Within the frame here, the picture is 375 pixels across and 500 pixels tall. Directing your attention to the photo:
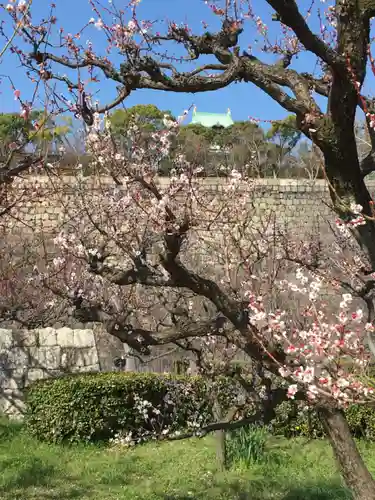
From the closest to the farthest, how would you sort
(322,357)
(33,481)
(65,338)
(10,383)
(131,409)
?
(322,357) → (33,481) → (131,409) → (10,383) → (65,338)

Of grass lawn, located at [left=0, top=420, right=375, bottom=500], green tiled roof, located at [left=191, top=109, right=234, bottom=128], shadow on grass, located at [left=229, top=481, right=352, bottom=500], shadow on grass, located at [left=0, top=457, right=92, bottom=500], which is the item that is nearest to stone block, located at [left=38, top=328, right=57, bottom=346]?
grass lawn, located at [left=0, top=420, right=375, bottom=500]

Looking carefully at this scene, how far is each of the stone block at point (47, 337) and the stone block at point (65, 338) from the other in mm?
64

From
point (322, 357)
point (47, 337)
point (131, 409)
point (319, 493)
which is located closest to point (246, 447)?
point (319, 493)

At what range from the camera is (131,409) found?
289 inches

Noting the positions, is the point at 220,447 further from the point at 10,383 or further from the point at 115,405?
the point at 10,383

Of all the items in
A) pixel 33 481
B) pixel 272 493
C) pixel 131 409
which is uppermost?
pixel 131 409

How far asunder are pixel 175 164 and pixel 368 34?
2.95 meters

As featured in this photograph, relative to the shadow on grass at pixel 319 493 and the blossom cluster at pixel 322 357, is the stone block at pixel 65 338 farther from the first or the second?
the blossom cluster at pixel 322 357

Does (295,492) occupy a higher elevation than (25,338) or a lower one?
lower

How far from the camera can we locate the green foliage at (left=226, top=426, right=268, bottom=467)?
5809mm

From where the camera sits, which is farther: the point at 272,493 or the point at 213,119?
the point at 213,119

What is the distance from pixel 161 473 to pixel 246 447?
2.85 ft

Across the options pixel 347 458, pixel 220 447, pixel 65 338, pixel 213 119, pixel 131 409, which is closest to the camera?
pixel 347 458

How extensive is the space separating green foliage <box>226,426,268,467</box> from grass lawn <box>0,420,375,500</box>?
82mm
